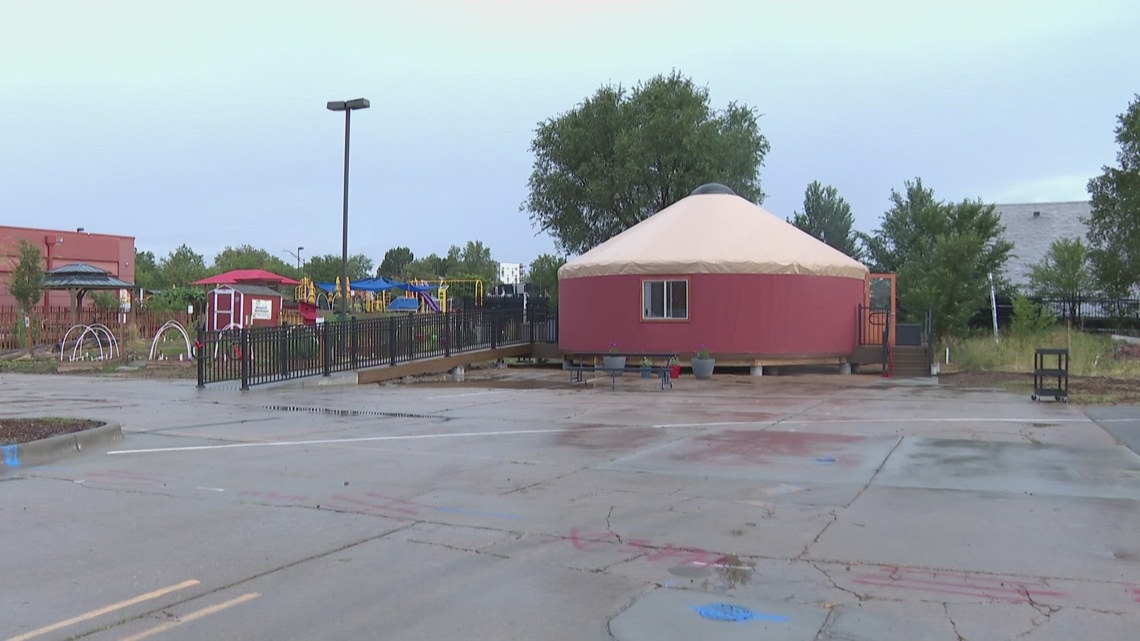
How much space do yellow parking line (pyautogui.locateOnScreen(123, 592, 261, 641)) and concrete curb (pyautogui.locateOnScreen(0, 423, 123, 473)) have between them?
211 inches

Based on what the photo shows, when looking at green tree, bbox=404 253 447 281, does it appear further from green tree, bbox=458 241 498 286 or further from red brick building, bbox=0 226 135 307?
red brick building, bbox=0 226 135 307

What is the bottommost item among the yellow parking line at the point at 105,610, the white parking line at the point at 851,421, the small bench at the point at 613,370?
the yellow parking line at the point at 105,610

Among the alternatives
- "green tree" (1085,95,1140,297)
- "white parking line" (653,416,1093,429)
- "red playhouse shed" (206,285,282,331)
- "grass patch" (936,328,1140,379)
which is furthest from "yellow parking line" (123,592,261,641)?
"green tree" (1085,95,1140,297)

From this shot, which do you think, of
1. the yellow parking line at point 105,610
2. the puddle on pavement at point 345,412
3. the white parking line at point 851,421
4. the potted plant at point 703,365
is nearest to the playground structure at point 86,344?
the puddle on pavement at point 345,412

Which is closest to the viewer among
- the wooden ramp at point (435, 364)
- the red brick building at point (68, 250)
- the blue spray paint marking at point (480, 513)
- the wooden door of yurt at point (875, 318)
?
the blue spray paint marking at point (480, 513)

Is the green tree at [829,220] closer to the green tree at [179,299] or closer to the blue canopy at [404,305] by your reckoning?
the blue canopy at [404,305]

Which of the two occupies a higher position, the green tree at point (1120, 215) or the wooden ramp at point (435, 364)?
the green tree at point (1120, 215)

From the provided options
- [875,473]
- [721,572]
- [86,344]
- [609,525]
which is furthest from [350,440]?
[86,344]

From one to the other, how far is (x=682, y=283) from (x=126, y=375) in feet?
45.5

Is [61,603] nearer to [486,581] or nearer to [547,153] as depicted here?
[486,581]

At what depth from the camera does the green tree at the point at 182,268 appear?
67.4 m

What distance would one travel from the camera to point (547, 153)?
36719 millimetres

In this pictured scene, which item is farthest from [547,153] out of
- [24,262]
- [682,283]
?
[24,262]

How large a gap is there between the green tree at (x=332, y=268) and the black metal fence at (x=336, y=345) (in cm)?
5486
